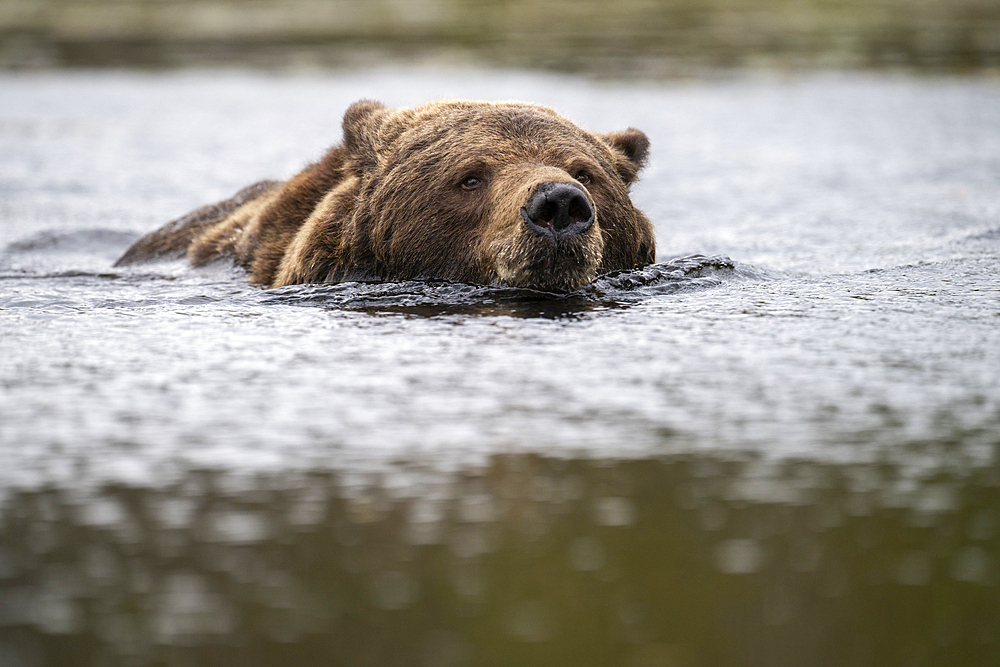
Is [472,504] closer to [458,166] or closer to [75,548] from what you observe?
[75,548]

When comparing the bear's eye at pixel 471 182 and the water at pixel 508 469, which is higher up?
the bear's eye at pixel 471 182

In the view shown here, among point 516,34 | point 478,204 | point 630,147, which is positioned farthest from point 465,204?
point 516,34

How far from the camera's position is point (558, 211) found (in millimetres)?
4906

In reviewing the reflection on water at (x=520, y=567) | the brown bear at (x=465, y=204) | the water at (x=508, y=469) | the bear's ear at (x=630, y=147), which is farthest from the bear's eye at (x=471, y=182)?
the reflection on water at (x=520, y=567)

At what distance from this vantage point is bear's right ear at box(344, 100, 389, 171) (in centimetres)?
597

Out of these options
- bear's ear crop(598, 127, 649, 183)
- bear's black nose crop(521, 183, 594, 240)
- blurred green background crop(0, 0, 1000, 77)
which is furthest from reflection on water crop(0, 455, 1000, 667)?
blurred green background crop(0, 0, 1000, 77)

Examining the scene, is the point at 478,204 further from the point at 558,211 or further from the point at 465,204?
the point at 558,211

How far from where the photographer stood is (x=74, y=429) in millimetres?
3377

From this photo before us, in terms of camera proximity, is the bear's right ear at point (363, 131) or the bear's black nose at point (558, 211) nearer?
the bear's black nose at point (558, 211)

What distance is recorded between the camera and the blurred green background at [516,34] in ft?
77.8

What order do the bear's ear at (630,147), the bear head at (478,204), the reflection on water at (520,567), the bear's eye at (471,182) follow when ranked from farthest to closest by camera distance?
the bear's ear at (630,147), the bear's eye at (471,182), the bear head at (478,204), the reflection on water at (520,567)

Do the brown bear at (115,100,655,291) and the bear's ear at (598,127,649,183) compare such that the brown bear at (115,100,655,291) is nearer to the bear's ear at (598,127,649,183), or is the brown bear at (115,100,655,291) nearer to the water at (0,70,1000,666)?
the bear's ear at (598,127,649,183)

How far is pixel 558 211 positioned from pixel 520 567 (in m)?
2.68

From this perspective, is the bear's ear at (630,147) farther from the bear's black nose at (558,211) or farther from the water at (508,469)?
the bear's black nose at (558,211)
